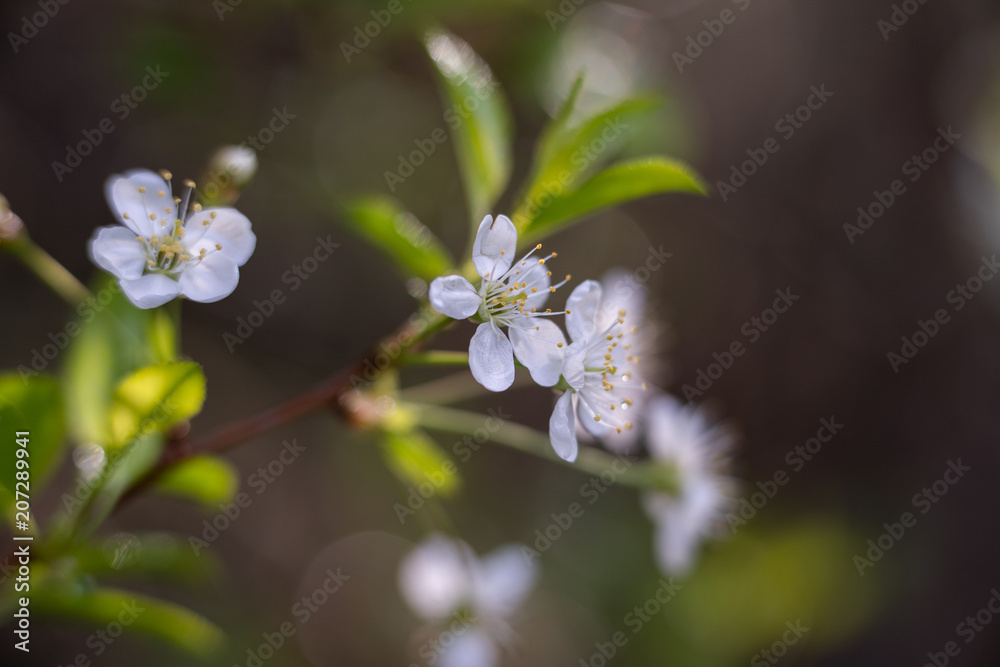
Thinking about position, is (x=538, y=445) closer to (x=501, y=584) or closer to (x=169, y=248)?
(x=501, y=584)

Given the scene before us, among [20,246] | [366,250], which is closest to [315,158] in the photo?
[366,250]

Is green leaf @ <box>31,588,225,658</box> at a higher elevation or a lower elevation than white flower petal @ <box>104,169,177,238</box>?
lower

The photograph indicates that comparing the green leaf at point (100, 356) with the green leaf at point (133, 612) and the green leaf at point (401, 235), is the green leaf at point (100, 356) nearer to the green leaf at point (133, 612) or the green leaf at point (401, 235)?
the green leaf at point (133, 612)

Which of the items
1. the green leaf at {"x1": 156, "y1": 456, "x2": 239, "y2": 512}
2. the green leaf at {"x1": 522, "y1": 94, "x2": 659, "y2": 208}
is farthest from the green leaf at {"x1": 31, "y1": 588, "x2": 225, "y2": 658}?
the green leaf at {"x1": 522, "y1": 94, "x2": 659, "y2": 208}

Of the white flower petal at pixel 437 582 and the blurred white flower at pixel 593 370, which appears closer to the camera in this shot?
the blurred white flower at pixel 593 370

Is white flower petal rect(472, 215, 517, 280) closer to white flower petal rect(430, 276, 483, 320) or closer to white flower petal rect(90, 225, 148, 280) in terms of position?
white flower petal rect(430, 276, 483, 320)

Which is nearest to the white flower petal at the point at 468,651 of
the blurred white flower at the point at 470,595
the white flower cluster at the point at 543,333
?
the blurred white flower at the point at 470,595

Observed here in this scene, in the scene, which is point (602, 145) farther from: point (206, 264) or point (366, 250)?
point (366, 250)
